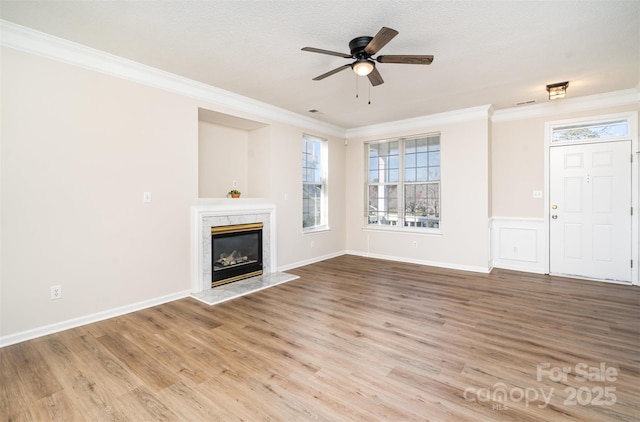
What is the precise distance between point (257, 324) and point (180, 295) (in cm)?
140

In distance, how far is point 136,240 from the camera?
337 cm

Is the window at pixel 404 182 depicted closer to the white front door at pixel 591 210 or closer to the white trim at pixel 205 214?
the white front door at pixel 591 210

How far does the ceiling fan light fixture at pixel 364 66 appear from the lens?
274 centimetres

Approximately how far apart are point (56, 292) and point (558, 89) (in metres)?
6.43

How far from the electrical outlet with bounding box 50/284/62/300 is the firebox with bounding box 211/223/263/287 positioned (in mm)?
1621

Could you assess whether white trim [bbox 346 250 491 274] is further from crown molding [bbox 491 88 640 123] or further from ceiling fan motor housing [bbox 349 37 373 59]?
ceiling fan motor housing [bbox 349 37 373 59]

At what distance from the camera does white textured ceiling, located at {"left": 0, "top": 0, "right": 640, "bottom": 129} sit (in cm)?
→ 237

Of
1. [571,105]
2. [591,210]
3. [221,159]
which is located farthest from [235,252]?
[571,105]

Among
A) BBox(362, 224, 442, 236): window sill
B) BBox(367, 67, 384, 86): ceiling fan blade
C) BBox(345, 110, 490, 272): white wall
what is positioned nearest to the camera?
BBox(367, 67, 384, 86): ceiling fan blade

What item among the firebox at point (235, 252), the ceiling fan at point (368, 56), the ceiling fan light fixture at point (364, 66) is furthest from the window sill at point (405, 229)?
the ceiling fan light fixture at point (364, 66)

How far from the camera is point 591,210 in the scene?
4543 millimetres

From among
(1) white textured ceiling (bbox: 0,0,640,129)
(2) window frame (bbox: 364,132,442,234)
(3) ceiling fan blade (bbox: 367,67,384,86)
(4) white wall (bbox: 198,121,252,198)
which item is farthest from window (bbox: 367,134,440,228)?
(3) ceiling fan blade (bbox: 367,67,384,86)

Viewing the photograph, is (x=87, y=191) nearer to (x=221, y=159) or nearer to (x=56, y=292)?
(x=56, y=292)

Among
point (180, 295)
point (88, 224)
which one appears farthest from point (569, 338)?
point (88, 224)
